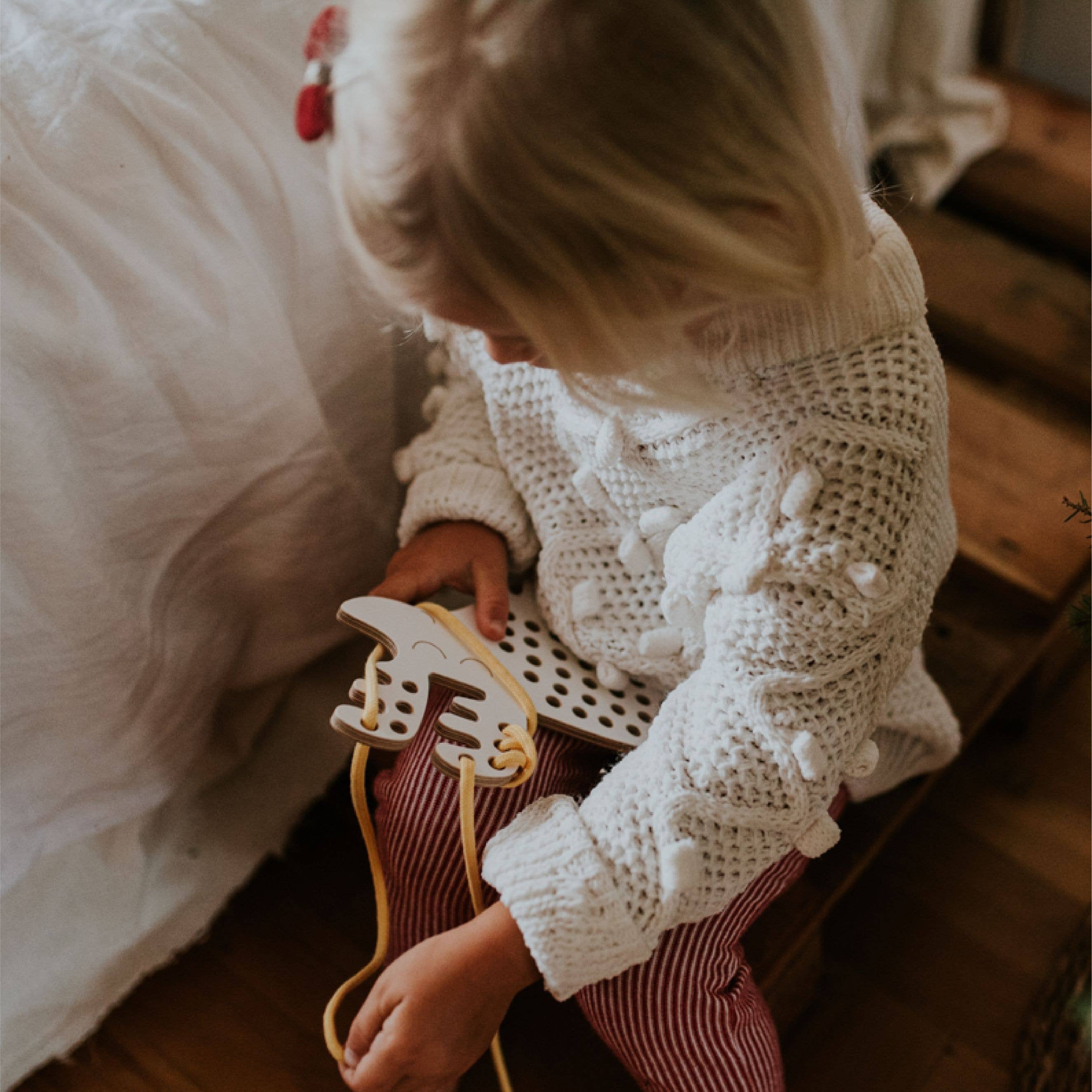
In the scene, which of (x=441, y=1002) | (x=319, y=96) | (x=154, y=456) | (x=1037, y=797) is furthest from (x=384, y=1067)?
(x=1037, y=797)

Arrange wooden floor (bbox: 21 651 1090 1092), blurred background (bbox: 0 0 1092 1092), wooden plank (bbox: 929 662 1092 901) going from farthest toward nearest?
wooden plank (bbox: 929 662 1092 901)
wooden floor (bbox: 21 651 1090 1092)
blurred background (bbox: 0 0 1092 1092)

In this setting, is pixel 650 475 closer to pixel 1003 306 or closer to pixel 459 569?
pixel 459 569

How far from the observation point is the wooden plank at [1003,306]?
1.06 meters

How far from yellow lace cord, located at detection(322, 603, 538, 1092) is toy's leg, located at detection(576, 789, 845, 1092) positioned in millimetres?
91

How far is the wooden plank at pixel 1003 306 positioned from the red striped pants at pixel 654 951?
0.62 meters

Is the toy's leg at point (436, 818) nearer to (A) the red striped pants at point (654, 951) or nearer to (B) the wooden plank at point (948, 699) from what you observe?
(A) the red striped pants at point (654, 951)

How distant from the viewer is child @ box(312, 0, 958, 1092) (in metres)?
0.40

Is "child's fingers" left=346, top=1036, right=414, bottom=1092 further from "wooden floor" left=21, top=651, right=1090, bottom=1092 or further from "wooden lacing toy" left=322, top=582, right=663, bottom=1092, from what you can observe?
"wooden floor" left=21, top=651, right=1090, bottom=1092

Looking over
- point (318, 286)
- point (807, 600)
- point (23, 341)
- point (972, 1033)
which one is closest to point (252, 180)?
point (318, 286)

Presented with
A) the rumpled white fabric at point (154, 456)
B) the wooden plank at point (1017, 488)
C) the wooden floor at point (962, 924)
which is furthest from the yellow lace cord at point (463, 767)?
the wooden plank at point (1017, 488)

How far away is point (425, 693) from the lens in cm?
58

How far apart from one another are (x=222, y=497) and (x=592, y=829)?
0.33 metres

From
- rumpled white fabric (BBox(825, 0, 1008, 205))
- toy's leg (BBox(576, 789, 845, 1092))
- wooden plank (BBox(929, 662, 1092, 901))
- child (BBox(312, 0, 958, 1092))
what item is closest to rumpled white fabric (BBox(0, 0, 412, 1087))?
child (BBox(312, 0, 958, 1092))

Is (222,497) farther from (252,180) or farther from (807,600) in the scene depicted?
(807,600)
